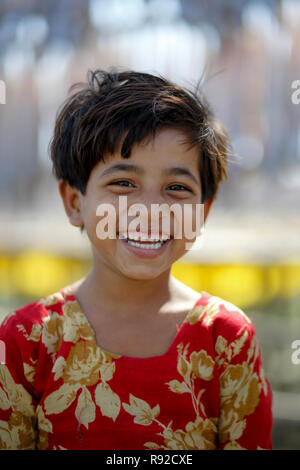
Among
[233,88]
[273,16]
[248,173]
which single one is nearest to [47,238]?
[248,173]

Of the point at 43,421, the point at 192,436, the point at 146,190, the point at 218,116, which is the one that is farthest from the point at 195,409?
the point at 218,116

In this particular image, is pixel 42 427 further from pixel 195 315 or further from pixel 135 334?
pixel 195 315

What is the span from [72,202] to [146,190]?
191mm

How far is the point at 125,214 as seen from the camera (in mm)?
887

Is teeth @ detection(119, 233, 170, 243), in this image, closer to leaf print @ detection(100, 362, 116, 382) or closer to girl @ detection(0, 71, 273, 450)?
girl @ detection(0, 71, 273, 450)

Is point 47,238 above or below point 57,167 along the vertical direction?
below

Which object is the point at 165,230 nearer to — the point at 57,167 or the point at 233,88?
the point at 57,167

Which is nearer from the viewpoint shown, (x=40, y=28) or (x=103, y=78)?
(x=103, y=78)

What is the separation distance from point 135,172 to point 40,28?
230 centimetres

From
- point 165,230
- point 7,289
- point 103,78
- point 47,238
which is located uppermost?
point 103,78

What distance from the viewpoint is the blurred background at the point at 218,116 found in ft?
7.42

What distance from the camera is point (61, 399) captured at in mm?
896

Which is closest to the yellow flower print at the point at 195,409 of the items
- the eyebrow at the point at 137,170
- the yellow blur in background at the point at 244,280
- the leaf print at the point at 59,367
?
the leaf print at the point at 59,367

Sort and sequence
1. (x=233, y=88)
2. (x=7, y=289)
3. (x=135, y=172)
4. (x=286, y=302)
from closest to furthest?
(x=135, y=172), (x=286, y=302), (x=7, y=289), (x=233, y=88)
